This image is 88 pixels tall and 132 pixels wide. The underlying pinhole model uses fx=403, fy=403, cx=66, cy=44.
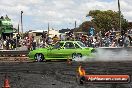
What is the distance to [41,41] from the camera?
117 ft

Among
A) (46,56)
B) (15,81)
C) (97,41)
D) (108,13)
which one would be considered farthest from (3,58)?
(108,13)

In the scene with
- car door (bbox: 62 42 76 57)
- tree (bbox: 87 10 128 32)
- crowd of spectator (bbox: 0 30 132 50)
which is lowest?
car door (bbox: 62 42 76 57)

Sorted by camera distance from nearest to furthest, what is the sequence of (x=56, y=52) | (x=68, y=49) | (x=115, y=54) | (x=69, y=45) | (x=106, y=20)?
(x=68, y=49), (x=56, y=52), (x=69, y=45), (x=115, y=54), (x=106, y=20)

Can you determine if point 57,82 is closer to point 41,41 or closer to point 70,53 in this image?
point 70,53

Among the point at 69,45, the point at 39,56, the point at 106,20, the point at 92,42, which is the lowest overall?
the point at 39,56

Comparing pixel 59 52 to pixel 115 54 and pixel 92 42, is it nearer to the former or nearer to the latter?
pixel 115 54

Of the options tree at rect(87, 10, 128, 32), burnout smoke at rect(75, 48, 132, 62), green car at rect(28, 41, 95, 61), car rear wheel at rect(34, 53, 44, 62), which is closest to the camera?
green car at rect(28, 41, 95, 61)

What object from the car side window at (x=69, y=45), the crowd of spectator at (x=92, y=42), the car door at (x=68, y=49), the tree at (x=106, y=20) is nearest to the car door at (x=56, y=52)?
the car door at (x=68, y=49)

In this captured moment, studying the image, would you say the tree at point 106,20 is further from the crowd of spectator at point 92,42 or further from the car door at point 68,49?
the car door at point 68,49

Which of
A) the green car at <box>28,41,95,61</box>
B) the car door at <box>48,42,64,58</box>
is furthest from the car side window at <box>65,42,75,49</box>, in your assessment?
the car door at <box>48,42,64,58</box>

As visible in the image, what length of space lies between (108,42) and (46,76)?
1555 cm

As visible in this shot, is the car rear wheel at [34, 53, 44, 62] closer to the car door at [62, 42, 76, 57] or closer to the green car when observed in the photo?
the green car

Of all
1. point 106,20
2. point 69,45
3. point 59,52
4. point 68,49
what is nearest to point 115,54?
point 69,45

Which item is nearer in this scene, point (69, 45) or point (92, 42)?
point (69, 45)
